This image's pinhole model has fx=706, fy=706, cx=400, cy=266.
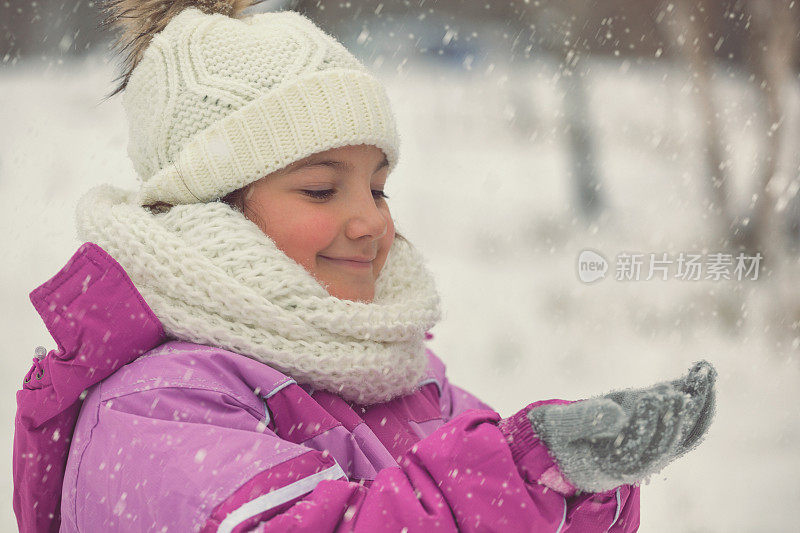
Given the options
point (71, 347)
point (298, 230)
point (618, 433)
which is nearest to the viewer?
point (618, 433)

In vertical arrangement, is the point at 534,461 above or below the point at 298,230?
below

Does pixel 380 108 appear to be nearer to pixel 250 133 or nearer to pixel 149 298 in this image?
pixel 250 133

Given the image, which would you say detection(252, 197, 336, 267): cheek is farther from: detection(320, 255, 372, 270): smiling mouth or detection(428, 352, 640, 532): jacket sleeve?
detection(428, 352, 640, 532): jacket sleeve

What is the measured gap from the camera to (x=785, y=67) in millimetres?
3170

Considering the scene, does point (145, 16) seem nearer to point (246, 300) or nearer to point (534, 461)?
point (246, 300)

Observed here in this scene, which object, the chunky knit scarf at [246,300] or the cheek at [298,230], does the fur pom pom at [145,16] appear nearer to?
the chunky knit scarf at [246,300]

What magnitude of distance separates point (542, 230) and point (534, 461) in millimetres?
2801

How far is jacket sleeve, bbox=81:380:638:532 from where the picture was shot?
72cm

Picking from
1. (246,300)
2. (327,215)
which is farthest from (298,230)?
(246,300)

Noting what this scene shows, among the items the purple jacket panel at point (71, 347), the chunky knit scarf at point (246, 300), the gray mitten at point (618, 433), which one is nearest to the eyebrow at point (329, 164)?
the chunky knit scarf at point (246, 300)

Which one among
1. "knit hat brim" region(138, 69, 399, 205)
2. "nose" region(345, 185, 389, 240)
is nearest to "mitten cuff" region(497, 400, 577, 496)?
"nose" region(345, 185, 389, 240)

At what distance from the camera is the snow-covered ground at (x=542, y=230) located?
2.76 meters

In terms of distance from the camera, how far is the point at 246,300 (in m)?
0.93

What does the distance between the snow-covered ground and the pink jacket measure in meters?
1.88
